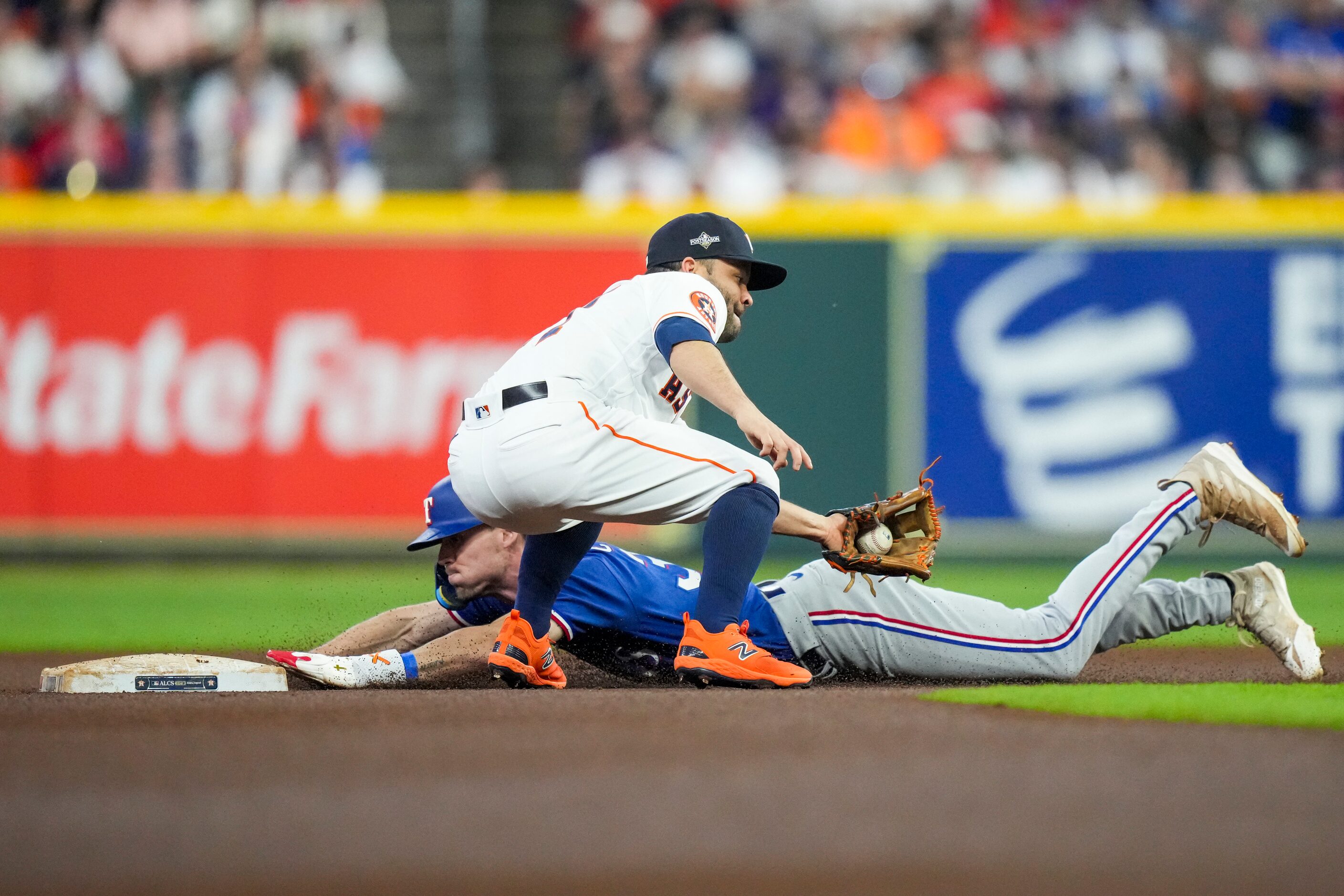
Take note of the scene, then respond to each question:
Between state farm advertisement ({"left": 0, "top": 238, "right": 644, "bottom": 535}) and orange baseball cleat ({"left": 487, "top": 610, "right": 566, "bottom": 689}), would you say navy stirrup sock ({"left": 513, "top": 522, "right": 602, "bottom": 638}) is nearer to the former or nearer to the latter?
orange baseball cleat ({"left": 487, "top": 610, "right": 566, "bottom": 689})

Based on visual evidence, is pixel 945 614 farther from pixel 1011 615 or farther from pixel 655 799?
pixel 655 799

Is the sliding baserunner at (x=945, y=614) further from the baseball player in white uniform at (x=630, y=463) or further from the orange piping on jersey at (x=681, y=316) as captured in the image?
the orange piping on jersey at (x=681, y=316)

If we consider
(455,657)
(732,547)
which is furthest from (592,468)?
(455,657)

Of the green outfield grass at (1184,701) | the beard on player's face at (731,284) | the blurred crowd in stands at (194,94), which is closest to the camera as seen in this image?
the green outfield grass at (1184,701)

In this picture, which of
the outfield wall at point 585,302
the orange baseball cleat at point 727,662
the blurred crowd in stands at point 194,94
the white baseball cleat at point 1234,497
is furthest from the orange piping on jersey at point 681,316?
the blurred crowd in stands at point 194,94

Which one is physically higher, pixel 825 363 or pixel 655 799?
pixel 825 363

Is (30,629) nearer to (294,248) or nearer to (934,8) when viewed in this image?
(294,248)

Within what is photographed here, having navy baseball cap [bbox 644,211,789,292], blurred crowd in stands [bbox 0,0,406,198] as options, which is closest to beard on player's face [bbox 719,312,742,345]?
navy baseball cap [bbox 644,211,789,292]
